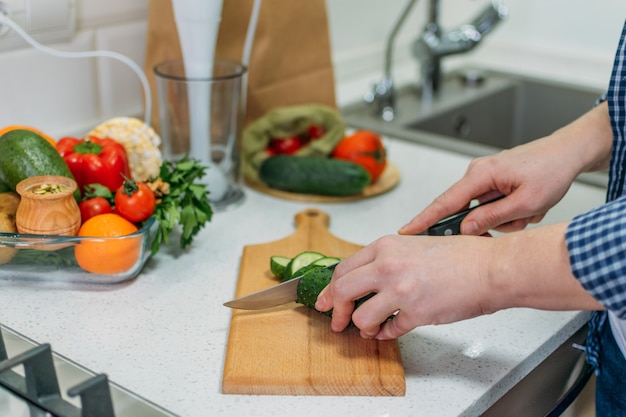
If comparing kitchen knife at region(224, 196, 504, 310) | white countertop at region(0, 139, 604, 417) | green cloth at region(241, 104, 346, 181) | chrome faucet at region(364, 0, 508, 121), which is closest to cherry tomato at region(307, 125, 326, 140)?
green cloth at region(241, 104, 346, 181)

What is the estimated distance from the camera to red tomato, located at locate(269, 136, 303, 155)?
130 centimetres

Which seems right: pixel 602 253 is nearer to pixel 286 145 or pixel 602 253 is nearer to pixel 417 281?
pixel 417 281

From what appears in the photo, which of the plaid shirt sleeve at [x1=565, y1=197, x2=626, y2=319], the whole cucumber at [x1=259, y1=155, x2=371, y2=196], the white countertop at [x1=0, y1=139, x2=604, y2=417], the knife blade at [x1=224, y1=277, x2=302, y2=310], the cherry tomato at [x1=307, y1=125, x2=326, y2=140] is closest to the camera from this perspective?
the plaid shirt sleeve at [x1=565, y1=197, x2=626, y2=319]

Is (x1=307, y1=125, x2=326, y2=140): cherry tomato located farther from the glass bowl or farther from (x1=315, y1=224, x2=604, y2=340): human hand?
(x1=315, y1=224, x2=604, y2=340): human hand

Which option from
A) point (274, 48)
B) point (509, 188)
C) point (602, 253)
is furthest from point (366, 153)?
point (602, 253)

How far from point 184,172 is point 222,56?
314 mm

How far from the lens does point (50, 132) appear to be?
4.02 feet

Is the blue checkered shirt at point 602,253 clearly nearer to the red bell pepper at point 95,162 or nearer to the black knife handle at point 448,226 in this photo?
the black knife handle at point 448,226

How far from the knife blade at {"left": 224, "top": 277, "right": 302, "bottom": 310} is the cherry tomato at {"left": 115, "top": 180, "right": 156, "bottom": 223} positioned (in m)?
0.17

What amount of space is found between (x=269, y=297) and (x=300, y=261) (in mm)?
86

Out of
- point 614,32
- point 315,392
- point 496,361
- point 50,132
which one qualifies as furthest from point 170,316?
point 614,32

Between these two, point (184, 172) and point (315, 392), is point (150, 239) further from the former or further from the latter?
point (315, 392)

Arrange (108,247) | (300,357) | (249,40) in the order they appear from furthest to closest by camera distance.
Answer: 1. (249,40)
2. (108,247)
3. (300,357)

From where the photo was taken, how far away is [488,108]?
1.84 meters
